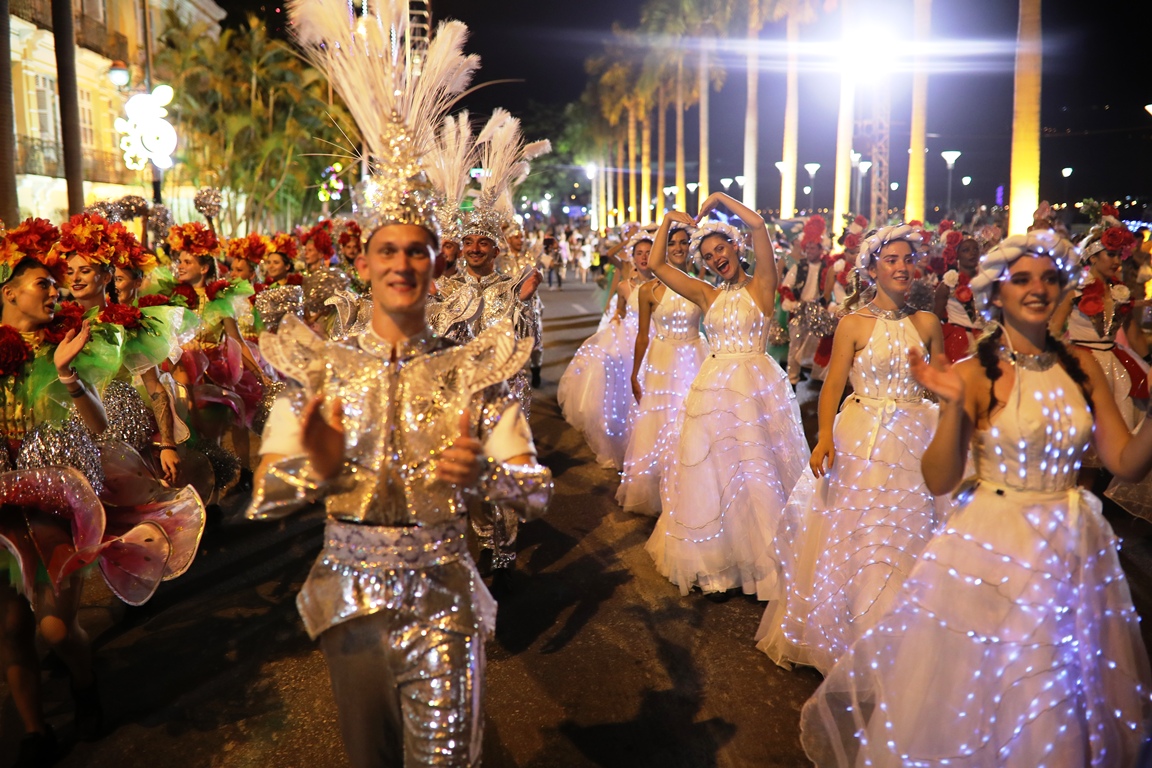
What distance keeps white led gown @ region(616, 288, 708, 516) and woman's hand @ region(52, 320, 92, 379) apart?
4712 millimetres

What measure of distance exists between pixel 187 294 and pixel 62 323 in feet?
10.9

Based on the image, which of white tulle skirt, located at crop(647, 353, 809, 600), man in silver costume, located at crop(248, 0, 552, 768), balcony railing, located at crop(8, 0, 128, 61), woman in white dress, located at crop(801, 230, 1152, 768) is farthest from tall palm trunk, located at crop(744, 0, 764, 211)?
man in silver costume, located at crop(248, 0, 552, 768)

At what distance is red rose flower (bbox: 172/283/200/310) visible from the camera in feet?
25.7

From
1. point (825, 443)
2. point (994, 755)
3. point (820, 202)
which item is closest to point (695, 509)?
point (825, 443)

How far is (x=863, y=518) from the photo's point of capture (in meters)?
4.85

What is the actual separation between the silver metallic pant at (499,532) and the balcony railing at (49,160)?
2195 cm

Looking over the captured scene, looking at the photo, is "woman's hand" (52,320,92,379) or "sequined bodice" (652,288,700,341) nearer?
"woman's hand" (52,320,92,379)

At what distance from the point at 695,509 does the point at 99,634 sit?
374cm

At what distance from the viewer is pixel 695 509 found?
20.7 feet

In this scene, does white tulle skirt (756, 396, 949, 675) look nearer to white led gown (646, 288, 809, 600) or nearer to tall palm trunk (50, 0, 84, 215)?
white led gown (646, 288, 809, 600)

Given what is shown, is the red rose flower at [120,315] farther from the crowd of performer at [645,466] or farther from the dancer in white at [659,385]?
the dancer in white at [659,385]

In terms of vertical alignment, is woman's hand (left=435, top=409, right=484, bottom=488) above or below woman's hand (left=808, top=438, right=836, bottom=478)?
above

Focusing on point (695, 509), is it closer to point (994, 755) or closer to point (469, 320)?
point (469, 320)

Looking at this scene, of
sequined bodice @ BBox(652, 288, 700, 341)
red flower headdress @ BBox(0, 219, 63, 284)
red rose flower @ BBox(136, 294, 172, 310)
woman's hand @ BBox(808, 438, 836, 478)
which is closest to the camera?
red flower headdress @ BBox(0, 219, 63, 284)
